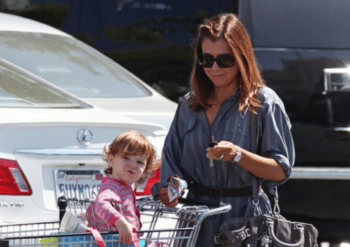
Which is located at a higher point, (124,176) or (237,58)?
(237,58)

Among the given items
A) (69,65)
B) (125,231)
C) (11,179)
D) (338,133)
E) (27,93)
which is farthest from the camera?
(69,65)

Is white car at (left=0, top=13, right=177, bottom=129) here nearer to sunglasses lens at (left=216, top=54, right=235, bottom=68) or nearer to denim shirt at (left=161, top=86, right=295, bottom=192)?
denim shirt at (left=161, top=86, right=295, bottom=192)

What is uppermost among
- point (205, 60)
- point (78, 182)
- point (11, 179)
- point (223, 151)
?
point (205, 60)

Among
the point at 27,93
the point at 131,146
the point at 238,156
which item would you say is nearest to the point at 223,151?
the point at 238,156

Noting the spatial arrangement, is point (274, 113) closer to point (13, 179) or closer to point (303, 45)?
point (13, 179)

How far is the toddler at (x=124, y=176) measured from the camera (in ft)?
11.2

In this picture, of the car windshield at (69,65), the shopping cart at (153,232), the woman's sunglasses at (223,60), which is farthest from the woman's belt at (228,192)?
the car windshield at (69,65)

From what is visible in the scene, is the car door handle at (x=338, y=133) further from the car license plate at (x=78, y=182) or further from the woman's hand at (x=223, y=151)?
the woman's hand at (x=223, y=151)

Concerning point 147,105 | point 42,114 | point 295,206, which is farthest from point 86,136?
point 295,206

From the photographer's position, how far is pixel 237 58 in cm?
359

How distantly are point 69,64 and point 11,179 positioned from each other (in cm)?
205

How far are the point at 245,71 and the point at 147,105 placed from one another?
7.30ft

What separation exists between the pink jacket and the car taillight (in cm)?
117

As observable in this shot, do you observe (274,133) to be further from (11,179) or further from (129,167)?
(11,179)
